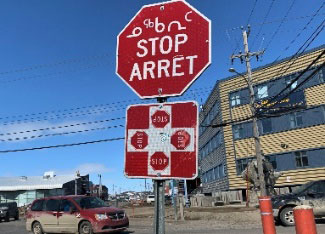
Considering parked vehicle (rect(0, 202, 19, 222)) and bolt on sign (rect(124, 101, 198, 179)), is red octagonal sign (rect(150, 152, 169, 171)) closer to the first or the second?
bolt on sign (rect(124, 101, 198, 179))

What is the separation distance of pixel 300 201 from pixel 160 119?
13615mm

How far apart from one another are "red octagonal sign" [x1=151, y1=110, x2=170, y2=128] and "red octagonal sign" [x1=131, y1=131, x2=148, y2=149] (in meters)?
0.12

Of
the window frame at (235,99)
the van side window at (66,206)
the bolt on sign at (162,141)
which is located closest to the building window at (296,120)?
the window frame at (235,99)

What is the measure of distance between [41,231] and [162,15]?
51.2ft

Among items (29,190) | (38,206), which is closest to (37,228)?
(38,206)

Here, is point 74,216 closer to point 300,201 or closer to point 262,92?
point 300,201

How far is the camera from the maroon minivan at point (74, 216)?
15562 mm

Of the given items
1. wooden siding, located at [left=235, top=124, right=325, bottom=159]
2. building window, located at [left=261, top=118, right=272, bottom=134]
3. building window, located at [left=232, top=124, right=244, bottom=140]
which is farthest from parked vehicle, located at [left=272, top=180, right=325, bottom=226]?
building window, located at [left=232, top=124, right=244, bottom=140]

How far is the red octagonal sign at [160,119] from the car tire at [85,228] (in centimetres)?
1330

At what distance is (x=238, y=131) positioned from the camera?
39688 millimetres

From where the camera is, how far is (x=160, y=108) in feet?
10.4

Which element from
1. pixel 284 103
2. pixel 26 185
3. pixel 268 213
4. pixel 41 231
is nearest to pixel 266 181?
pixel 284 103

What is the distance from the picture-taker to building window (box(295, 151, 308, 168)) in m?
34.5

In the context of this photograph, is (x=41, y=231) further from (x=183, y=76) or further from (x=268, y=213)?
(x=183, y=76)
